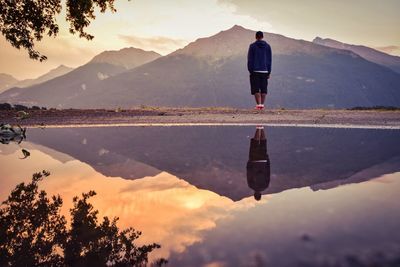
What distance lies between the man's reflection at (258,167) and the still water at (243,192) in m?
0.02

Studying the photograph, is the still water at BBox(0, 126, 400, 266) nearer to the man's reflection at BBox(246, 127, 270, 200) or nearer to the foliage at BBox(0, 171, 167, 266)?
the man's reflection at BBox(246, 127, 270, 200)

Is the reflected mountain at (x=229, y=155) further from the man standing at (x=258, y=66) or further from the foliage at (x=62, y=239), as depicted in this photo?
the man standing at (x=258, y=66)

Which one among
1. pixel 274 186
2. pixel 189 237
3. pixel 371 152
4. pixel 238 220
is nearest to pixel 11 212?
→ pixel 189 237

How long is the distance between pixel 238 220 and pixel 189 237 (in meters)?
0.55

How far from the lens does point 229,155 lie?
7.28 m

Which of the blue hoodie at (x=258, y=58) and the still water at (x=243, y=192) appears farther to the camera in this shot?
the blue hoodie at (x=258, y=58)

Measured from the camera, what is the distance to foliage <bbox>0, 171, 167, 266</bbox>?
2.46 m

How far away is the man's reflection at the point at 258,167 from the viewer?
4566mm

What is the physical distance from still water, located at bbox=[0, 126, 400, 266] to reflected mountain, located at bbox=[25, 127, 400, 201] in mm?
26

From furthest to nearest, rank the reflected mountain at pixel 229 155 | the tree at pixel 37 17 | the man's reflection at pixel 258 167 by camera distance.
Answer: the tree at pixel 37 17 → the reflected mountain at pixel 229 155 → the man's reflection at pixel 258 167

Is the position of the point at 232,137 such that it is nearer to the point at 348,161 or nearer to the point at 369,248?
the point at 348,161

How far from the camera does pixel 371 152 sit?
727 cm

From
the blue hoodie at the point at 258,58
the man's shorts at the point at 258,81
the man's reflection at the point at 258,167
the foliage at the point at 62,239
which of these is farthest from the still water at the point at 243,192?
the blue hoodie at the point at 258,58

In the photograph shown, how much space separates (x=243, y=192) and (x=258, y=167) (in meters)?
1.69
